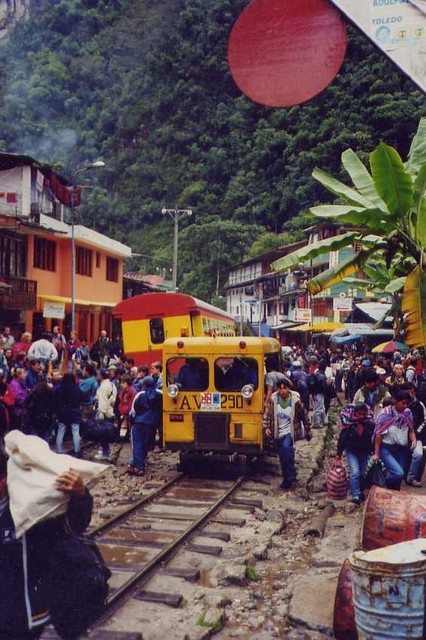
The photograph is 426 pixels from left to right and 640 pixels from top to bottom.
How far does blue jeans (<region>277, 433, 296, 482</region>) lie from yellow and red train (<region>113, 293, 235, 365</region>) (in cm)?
767

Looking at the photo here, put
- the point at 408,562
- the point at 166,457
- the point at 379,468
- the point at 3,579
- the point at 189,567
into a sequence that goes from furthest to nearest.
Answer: the point at 166,457 < the point at 379,468 < the point at 189,567 < the point at 408,562 < the point at 3,579

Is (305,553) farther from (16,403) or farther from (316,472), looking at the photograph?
(16,403)

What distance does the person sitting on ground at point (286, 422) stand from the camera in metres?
11.0

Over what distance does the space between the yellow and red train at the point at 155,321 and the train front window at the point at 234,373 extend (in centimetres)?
699

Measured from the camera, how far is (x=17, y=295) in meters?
25.2

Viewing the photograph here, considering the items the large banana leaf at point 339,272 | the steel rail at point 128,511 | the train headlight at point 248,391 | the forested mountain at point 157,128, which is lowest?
the steel rail at point 128,511

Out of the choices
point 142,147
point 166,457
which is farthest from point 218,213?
point 166,457

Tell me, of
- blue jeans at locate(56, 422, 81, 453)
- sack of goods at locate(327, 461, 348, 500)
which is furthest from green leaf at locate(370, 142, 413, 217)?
blue jeans at locate(56, 422, 81, 453)

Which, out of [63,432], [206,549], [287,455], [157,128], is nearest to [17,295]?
[63,432]

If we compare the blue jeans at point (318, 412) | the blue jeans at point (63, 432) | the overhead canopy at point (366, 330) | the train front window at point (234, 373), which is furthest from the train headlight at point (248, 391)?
the overhead canopy at point (366, 330)

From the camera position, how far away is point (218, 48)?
54094 mm

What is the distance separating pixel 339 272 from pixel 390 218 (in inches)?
42.6

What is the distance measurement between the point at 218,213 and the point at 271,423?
59424 mm

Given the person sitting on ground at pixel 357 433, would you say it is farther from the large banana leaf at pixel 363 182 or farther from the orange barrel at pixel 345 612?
the orange barrel at pixel 345 612
